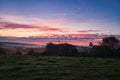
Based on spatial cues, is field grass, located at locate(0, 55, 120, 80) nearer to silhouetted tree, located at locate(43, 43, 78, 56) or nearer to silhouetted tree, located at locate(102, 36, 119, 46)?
silhouetted tree, located at locate(43, 43, 78, 56)

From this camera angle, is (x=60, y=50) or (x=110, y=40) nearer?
(x=60, y=50)

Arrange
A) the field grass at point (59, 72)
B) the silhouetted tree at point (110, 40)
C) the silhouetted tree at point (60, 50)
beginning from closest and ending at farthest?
the field grass at point (59, 72)
the silhouetted tree at point (60, 50)
the silhouetted tree at point (110, 40)

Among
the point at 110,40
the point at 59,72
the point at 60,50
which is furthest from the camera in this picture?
the point at 110,40

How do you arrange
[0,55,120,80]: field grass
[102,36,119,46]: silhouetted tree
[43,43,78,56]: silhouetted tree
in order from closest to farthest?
[0,55,120,80]: field grass
[43,43,78,56]: silhouetted tree
[102,36,119,46]: silhouetted tree

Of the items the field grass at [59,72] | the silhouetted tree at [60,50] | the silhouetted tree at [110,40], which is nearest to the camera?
the field grass at [59,72]

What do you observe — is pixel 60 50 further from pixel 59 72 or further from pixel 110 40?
pixel 59 72

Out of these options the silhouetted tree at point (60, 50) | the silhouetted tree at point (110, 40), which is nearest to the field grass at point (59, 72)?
the silhouetted tree at point (60, 50)

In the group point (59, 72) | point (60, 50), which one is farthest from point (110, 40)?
point (59, 72)

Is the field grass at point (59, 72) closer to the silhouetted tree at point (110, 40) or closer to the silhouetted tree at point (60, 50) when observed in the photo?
the silhouetted tree at point (60, 50)

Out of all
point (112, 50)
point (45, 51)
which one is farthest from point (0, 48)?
point (112, 50)

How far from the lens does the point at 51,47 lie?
79.6 m

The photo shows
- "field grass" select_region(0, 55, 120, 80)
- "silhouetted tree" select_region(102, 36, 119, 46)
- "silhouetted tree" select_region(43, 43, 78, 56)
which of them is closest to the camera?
"field grass" select_region(0, 55, 120, 80)

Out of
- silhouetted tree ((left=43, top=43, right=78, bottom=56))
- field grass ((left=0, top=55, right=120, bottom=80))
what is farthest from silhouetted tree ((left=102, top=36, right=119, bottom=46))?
field grass ((left=0, top=55, right=120, bottom=80))

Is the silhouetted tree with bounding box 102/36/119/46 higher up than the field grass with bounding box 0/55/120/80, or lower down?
higher up
